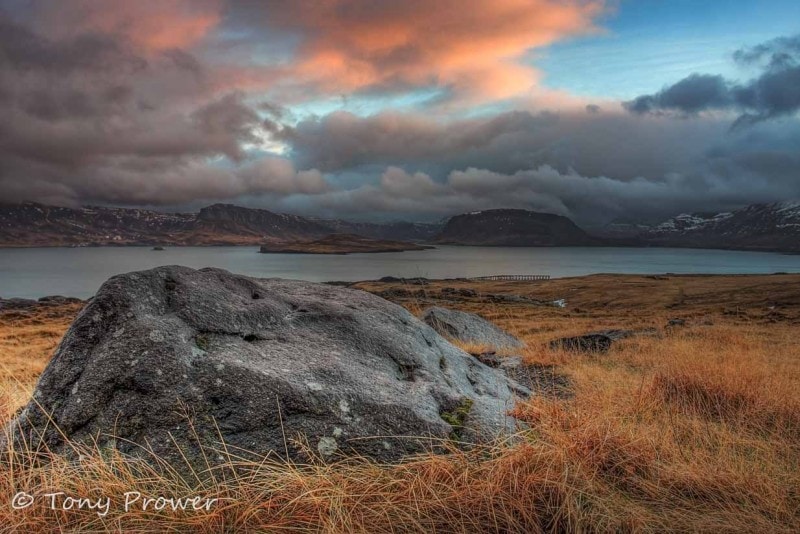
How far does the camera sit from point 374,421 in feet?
14.6

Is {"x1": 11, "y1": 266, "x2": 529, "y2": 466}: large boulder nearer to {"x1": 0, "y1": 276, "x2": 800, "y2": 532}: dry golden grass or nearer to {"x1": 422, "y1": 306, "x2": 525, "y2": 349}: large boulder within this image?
{"x1": 0, "y1": 276, "x2": 800, "y2": 532}: dry golden grass

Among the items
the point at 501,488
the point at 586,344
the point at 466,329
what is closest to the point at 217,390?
the point at 501,488

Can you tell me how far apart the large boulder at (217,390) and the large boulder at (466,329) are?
1209cm

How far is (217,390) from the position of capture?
4.38 m

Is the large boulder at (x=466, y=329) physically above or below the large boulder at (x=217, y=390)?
below

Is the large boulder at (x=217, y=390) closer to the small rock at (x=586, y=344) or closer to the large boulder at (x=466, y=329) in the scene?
the small rock at (x=586, y=344)

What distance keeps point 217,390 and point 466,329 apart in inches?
597

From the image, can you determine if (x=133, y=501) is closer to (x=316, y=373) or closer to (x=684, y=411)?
(x=316, y=373)

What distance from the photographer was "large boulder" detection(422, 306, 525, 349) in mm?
18016

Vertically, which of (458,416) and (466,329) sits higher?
(458,416)

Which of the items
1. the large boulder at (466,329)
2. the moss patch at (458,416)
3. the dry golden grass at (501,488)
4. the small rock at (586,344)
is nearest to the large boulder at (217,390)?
the moss patch at (458,416)

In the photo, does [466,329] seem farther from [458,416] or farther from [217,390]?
[217,390]

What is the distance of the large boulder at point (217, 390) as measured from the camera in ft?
13.7

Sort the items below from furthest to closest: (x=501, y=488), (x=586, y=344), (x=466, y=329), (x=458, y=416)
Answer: (x=466, y=329)
(x=586, y=344)
(x=458, y=416)
(x=501, y=488)
